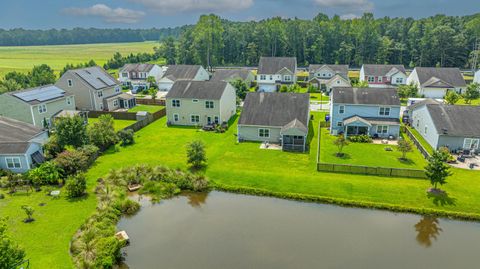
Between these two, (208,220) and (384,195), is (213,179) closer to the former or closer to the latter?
(208,220)

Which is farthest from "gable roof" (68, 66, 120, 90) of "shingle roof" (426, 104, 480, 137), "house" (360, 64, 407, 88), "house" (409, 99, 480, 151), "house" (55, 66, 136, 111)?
"house" (360, 64, 407, 88)

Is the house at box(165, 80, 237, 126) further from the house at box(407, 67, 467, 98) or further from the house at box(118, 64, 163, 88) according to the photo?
the house at box(407, 67, 467, 98)

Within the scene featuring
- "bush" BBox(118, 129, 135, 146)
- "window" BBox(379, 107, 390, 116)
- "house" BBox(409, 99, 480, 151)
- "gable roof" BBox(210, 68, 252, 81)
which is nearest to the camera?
"house" BBox(409, 99, 480, 151)

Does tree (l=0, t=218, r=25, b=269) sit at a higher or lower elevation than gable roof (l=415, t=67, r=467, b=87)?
lower

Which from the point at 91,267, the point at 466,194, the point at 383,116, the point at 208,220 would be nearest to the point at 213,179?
the point at 208,220

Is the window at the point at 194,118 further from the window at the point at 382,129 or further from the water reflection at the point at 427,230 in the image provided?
the water reflection at the point at 427,230

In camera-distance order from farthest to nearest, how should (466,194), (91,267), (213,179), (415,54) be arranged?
(415,54)
(213,179)
(466,194)
(91,267)
